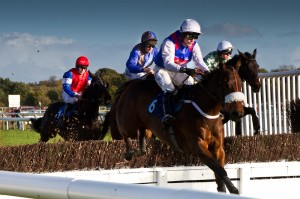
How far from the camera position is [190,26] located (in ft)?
25.3

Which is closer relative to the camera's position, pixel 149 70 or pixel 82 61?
pixel 149 70

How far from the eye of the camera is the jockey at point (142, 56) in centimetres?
972

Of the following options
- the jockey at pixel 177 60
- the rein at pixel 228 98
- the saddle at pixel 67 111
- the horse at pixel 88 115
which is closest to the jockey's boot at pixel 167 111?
the jockey at pixel 177 60

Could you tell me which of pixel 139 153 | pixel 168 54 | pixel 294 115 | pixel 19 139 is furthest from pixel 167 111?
pixel 19 139

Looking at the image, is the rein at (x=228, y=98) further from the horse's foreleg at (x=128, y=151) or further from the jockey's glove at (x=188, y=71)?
the horse's foreleg at (x=128, y=151)

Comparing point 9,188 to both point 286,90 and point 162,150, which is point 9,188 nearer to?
point 162,150

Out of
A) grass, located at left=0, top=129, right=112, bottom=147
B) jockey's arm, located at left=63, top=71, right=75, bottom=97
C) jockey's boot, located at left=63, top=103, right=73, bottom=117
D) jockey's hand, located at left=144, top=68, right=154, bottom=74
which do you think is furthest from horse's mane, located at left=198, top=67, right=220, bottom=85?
grass, located at left=0, top=129, right=112, bottom=147

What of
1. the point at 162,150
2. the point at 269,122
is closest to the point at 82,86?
the point at 269,122

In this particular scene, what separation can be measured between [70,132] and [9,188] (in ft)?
25.9

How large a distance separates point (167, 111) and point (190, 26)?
957 millimetres

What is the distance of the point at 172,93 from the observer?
774cm

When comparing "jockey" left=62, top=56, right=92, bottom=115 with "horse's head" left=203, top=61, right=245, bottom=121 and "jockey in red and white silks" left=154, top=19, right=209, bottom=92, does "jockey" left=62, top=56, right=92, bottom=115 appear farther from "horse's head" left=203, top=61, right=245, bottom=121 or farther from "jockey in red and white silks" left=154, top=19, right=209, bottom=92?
"horse's head" left=203, top=61, right=245, bottom=121

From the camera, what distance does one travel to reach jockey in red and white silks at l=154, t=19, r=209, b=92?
7.76 meters

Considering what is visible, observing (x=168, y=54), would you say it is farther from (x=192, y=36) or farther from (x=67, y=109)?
(x=67, y=109)
